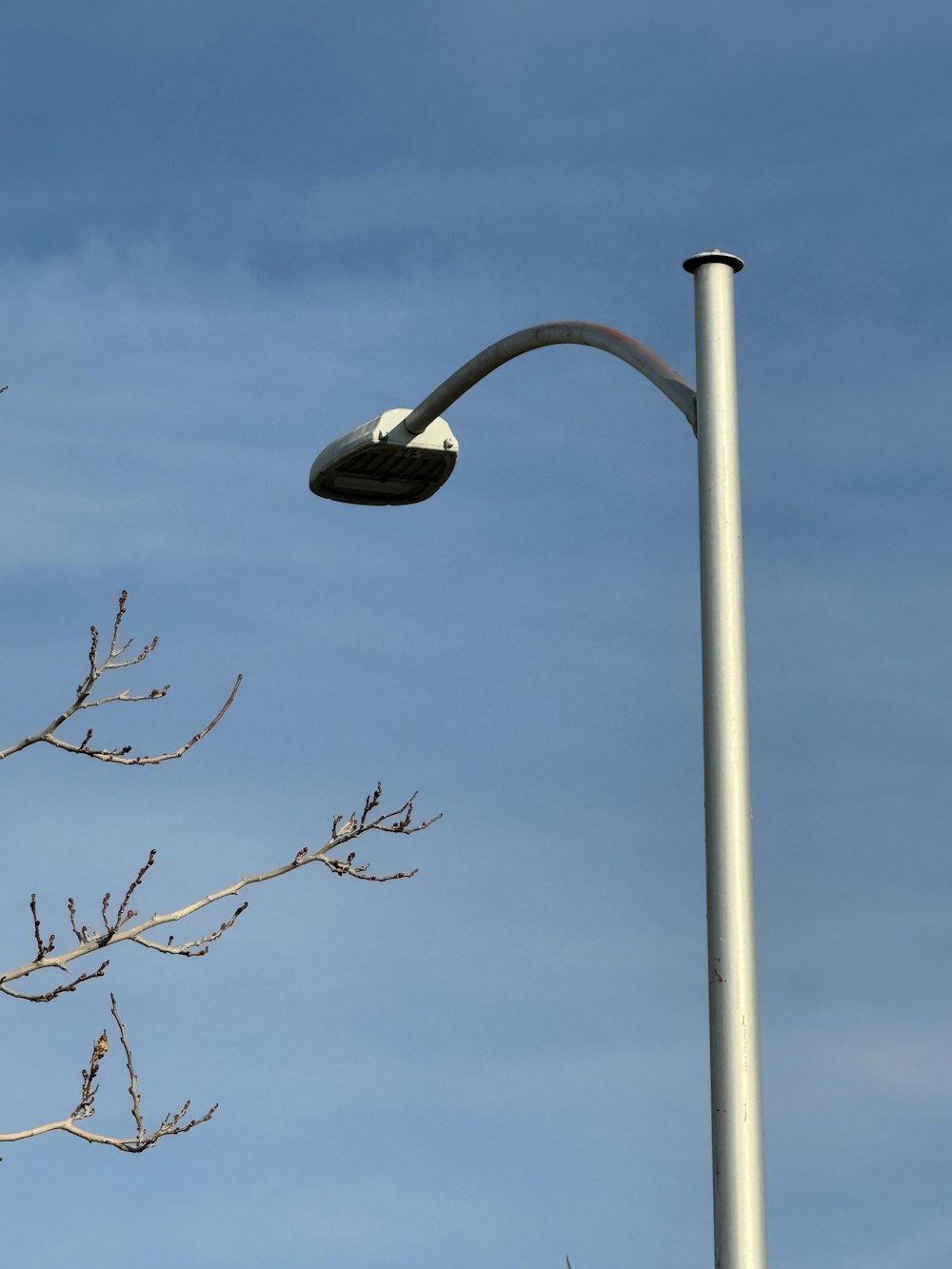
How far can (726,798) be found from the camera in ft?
19.0

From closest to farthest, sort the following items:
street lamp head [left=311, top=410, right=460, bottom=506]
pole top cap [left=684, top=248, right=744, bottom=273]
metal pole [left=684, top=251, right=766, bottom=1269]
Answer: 1. metal pole [left=684, top=251, right=766, bottom=1269]
2. pole top cap [left=684, top=248, right=744, bottom=273]
3. street lamp head [left=311, top=410, right=460, bottom=506]

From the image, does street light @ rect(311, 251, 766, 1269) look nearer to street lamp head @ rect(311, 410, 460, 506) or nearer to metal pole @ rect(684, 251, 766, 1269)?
metal pole @ rect(684, 251, 766, 1269)

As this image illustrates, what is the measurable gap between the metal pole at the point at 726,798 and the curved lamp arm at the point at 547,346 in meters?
0.18

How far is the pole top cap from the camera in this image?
636cm

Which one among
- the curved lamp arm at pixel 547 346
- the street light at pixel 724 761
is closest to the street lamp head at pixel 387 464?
the curved lamp arm at pixel 547 346

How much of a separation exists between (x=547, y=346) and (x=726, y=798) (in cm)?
231

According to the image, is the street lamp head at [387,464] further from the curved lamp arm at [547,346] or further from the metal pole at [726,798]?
the metal pole at [726,798]

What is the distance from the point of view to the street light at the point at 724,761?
18.2 ft

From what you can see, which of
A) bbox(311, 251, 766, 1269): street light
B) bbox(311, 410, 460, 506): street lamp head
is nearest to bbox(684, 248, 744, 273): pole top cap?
bbox(311, 251, 766, 1269): street light

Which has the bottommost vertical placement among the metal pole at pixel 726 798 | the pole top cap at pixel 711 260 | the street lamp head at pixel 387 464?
the metal pole at pixel 726 798

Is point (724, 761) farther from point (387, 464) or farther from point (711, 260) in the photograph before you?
point (387, 464)

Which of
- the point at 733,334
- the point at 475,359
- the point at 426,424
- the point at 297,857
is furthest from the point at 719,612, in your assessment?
the point at 297,857

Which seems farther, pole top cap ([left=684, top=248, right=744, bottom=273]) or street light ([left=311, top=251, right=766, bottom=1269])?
pole top cap ([left=684, top=248, right=744, bottom=273])

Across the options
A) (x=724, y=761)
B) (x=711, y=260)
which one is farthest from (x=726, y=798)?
(x=711, y=260)
